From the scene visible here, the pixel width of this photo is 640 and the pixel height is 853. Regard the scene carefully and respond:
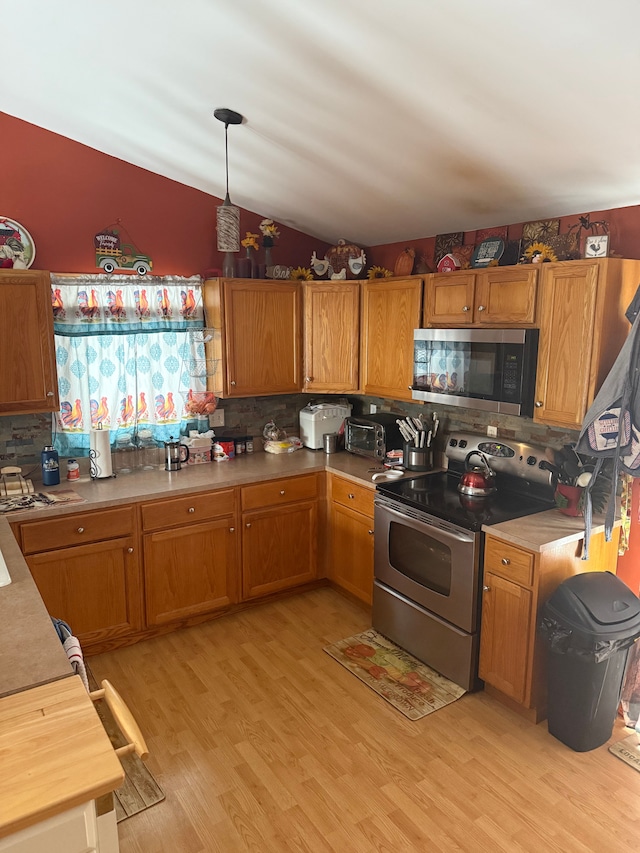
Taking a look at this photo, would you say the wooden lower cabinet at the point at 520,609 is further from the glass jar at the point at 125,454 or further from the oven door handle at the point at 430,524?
the glass jar at the point at 125,454

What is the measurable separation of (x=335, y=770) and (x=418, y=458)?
1727 mm

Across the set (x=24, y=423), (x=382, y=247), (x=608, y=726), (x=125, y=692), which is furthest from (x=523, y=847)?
(x=382, y=247)

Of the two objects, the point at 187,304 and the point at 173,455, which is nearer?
the point at 173,455

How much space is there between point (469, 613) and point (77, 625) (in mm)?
1948

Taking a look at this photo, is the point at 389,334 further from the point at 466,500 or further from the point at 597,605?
the point at 597,605

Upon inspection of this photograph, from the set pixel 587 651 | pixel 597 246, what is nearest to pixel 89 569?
pixel 587 651

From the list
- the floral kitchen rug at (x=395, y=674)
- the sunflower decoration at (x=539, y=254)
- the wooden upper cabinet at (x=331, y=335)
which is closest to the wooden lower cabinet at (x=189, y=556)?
the floral kitchen rug at (x=395, y=674)

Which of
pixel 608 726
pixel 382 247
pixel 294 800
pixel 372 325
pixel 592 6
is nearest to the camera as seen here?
pixel 592 6

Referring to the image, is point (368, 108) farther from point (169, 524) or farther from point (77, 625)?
point (77, 625)

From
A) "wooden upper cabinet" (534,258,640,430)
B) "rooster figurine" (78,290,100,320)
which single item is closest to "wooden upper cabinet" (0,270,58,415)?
"rooster figurine" (78,290,100,320)

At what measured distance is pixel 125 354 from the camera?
3.57 meters

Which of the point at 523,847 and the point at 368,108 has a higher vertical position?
the point at 368,108

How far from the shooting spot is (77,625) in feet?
10.1

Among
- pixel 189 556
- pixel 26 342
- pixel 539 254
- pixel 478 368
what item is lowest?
pixel 189 556
